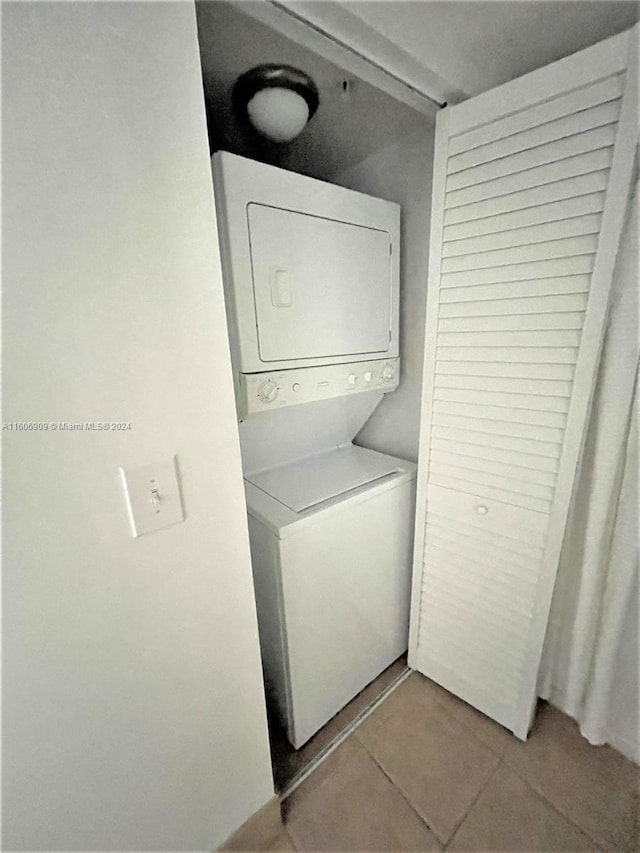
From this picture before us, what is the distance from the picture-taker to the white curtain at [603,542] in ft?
3.88

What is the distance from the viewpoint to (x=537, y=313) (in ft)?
4.07

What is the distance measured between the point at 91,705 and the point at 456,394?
157 centimetres

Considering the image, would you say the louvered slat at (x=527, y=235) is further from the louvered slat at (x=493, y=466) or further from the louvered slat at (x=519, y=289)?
the louvered slat at (x=493, y=466)

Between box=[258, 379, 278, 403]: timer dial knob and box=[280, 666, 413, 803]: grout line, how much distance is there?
167 centimetres

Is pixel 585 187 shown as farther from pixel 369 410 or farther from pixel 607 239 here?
pixel 369 410

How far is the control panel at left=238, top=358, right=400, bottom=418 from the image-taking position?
1.34m

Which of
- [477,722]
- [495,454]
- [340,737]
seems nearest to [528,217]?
[495,454]

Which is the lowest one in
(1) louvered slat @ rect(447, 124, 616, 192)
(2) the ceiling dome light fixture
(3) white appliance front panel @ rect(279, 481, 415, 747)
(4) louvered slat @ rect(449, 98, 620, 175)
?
(3) white appliance front panel @ rect(279, 481, 415, 747)

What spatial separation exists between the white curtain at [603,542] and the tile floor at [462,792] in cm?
18

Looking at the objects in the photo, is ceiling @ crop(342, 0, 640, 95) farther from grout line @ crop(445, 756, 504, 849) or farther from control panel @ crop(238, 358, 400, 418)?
grout line @ crop(445, 756, 504, 849)

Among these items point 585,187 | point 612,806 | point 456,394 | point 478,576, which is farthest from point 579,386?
point 612,806

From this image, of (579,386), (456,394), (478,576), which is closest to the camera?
(579,386)

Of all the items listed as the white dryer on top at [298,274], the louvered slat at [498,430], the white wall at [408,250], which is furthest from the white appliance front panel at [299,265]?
the louvered slat at [498,430]

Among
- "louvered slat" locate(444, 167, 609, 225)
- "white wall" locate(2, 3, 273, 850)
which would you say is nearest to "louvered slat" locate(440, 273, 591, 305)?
"louvered slat" locate(444, 167, 609, 225)
